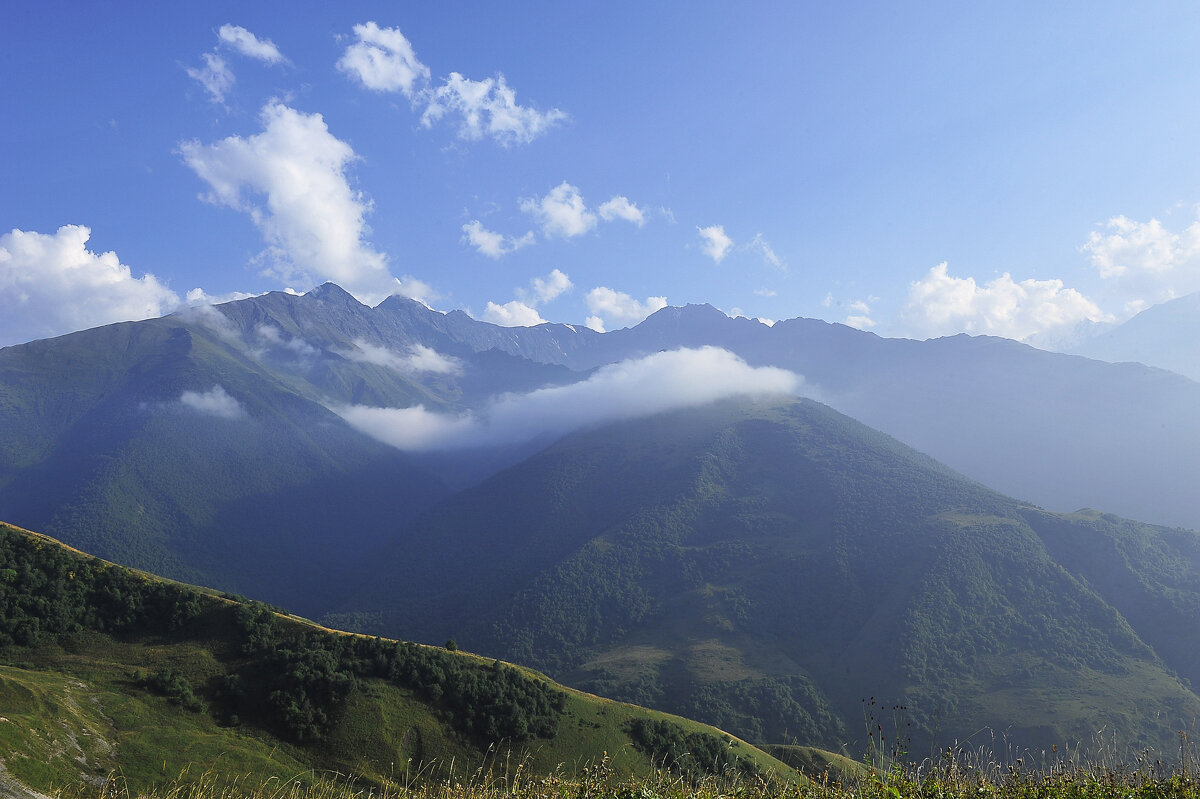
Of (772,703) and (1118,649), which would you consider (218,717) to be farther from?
(1118,649)

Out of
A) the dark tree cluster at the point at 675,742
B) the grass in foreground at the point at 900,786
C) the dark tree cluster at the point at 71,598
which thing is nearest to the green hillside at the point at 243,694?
the dark tree cluster at the point at 71,598

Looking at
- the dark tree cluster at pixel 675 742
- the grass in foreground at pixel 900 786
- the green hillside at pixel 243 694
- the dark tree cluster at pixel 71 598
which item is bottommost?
the dark tree cluster at pixel 675 742

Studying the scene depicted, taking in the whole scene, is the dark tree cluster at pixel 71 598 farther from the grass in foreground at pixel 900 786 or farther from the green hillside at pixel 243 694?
the grass in foreground at pixel 900 786

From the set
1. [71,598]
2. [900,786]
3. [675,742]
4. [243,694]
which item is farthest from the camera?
[675,742]

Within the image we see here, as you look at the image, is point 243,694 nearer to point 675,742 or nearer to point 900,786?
point 675,742

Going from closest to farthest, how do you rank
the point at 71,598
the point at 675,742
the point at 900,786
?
1. the point at 900,786
2. the point at 71,598
3. the point at 675,742

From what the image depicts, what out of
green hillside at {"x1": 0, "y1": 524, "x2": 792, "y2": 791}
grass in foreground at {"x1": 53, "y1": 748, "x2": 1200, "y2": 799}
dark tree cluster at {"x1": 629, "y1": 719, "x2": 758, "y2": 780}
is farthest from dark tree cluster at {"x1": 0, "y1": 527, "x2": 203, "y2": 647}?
grass in foreground at {"x1": 53, "y1": 748, "x2": 1200, "y2": 799}

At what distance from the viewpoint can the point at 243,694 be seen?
6250cm

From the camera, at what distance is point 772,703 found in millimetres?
169375

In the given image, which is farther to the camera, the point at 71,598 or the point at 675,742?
the point at 675,742

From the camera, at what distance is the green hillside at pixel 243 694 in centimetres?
Answer: 5075

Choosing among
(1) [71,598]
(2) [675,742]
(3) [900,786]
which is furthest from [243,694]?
(3) [900,786]

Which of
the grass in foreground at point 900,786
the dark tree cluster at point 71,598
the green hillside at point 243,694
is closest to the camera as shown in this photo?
the grass in foreground at point 900,786

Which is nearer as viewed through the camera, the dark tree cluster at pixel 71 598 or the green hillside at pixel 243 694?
the green hillside at pixel 243 694
